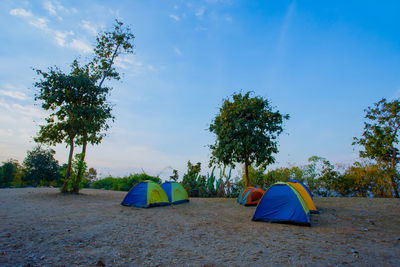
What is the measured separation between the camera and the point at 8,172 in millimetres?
33156

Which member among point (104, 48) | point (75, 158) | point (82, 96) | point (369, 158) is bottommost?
point (75, 158)

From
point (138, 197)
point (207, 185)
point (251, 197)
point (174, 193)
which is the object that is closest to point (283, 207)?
point (251, 197)

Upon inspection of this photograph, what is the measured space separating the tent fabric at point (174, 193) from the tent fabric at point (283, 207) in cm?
561

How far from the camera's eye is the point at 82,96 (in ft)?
45.9

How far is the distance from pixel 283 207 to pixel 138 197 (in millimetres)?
7012

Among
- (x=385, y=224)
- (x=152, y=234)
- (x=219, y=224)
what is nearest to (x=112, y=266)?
(x=152, y=234)

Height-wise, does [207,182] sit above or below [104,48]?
below

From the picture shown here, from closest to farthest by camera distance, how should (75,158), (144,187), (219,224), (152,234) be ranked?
(152,234) → (219,224) → (144,187) → (75,158)

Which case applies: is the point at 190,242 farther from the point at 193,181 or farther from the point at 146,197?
the point at 193,181

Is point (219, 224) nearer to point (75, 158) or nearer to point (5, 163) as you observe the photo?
point (75, 158)

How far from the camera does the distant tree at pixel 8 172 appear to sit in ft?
107

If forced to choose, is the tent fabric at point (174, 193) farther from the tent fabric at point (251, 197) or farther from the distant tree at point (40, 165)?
the distant tree at point (40, 165)

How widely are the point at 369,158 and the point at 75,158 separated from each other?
21703mm

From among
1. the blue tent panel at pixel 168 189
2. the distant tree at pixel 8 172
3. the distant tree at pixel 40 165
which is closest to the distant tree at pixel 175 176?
the blue tent panel at pixel 168 189
